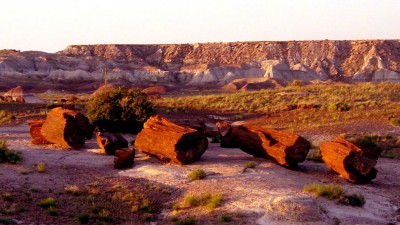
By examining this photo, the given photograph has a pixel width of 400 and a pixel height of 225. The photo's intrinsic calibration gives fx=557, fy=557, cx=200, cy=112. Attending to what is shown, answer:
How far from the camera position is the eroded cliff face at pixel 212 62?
100875 mm

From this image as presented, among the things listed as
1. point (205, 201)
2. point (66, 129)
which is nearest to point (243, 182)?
point (205, 201)

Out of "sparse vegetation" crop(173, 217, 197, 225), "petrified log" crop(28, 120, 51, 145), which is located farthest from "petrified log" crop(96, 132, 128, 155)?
"sparse vegetation" crop(173, 217, 197, 225)

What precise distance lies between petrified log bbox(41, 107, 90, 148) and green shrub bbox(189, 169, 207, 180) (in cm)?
633

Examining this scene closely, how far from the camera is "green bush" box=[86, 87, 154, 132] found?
2331 cm

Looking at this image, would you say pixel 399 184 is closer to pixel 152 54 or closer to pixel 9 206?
pixel 9 206

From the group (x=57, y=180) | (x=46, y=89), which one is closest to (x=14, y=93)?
(x=46, y=89)

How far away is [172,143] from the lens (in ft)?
51.4

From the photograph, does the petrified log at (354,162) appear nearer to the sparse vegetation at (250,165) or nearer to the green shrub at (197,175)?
the sparse vegetation at (250,165)

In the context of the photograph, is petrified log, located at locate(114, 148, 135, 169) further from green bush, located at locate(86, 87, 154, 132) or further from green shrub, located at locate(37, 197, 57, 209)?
green bush, located at locate(86, 87, 154, 132)

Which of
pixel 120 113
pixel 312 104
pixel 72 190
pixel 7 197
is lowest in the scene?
pixel 312 104

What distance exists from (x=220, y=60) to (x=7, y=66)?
43.9 metres

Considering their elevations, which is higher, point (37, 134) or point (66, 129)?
point (66, 129)

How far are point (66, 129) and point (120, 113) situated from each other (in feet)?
15.8

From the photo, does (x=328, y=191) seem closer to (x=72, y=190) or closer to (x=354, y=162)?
(x=354, y=162)
